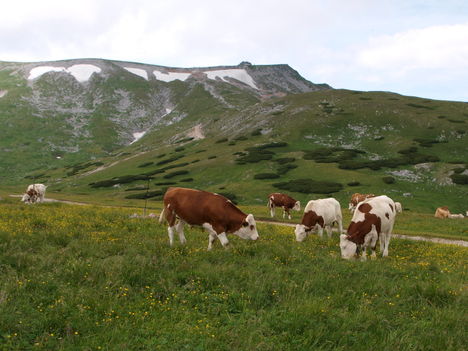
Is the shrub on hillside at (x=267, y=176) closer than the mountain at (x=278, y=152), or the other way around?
the mountain at (x=278, y=152)

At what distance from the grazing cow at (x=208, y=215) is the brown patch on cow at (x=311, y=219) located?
5.75 m

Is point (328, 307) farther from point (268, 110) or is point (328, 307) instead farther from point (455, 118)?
point (268, 110)

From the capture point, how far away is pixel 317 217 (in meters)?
18.9

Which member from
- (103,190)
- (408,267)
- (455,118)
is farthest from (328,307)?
(455,118)

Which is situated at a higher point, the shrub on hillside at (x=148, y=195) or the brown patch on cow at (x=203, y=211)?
the brown patch on cow at (x=203, y=211)

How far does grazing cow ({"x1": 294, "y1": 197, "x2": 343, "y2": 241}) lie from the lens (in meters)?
18.3

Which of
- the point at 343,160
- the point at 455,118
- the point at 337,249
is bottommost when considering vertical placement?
the point at 337,249

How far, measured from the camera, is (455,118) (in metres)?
93.4

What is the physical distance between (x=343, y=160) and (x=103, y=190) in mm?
51081

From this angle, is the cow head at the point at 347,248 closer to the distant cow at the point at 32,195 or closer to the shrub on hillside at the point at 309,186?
the distant cow at the point at 32,195

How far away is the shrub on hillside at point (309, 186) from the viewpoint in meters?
53.2

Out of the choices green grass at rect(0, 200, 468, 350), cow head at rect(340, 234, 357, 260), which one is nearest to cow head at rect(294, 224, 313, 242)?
cow head at rect(340, 234, 357, 260)

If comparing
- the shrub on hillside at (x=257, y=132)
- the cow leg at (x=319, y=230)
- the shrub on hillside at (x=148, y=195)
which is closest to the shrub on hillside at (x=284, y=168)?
the shrub on hillside at (x=148, y=195)

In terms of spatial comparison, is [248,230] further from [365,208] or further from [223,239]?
[365,208]
